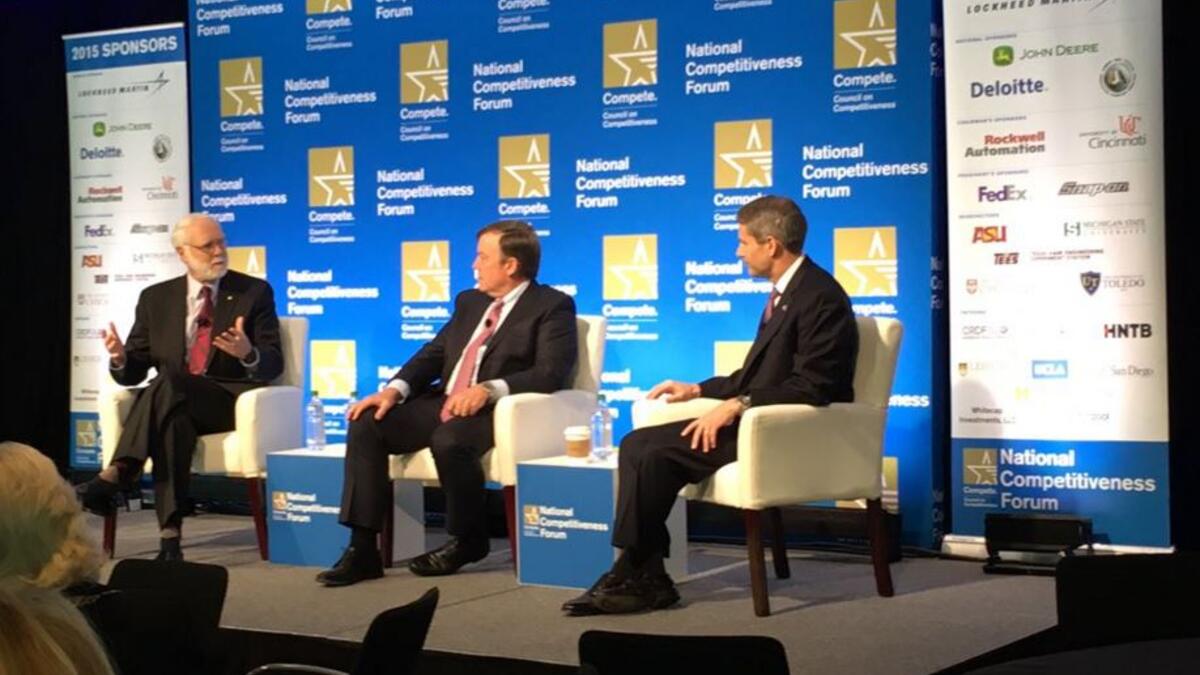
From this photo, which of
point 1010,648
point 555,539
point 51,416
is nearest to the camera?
point 1010,648

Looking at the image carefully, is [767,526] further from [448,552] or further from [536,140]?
[536,140]

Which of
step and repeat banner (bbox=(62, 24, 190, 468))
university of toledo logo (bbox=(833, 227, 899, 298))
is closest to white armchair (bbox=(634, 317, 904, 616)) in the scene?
university of toledo logo (bbox=(833, 227, 899, 298))

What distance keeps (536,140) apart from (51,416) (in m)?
3.47

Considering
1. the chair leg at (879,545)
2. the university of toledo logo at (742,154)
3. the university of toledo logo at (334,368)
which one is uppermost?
the university of toledo logo at (742,154)

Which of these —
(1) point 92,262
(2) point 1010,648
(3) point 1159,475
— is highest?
(1) point 92,262

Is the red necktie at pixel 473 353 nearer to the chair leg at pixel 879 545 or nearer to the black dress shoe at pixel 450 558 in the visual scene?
the black dress shoe at pixel 450 558

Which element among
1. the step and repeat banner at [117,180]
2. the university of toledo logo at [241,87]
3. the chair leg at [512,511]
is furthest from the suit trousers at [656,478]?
the step and repeat banner at [117,180]

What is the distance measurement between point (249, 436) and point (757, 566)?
2227 mm

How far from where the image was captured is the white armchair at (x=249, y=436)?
20.2ft

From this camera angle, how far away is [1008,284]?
5.95 meters

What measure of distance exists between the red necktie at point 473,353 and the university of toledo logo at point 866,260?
4.51ft

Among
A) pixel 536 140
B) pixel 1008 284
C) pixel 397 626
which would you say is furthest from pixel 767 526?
pixel 397 626

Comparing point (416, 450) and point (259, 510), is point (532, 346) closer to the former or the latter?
point (416, 450)

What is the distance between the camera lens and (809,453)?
5094mm
